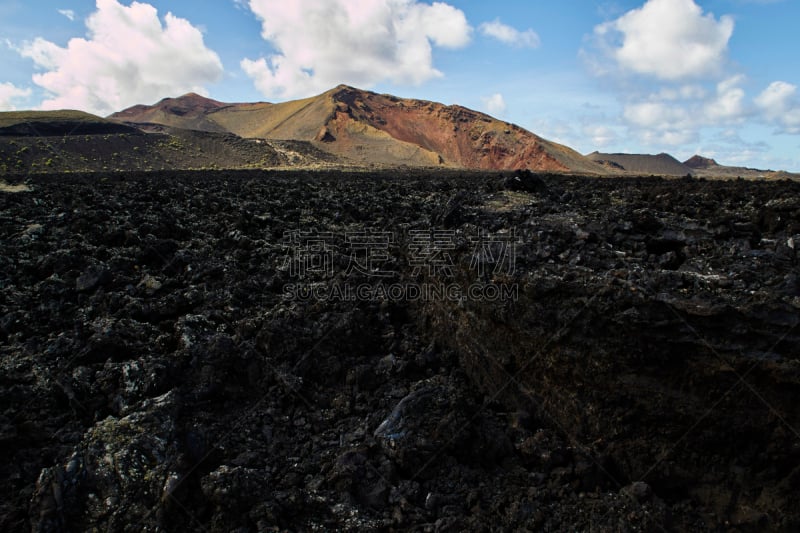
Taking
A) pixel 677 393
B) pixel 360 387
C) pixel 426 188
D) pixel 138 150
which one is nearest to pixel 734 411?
pixel 677 393

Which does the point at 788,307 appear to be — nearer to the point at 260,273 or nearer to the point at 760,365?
the point at 760,365

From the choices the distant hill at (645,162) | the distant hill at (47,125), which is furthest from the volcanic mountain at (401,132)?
the distant hill at (47,125)

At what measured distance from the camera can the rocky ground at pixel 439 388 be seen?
3490 mm

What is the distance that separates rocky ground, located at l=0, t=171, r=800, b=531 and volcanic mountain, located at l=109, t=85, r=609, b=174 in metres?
52.8

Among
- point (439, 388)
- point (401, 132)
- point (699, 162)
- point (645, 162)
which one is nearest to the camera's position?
point (439, 388)

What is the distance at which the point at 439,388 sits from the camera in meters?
4.64

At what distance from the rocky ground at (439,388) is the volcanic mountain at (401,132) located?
5279cm

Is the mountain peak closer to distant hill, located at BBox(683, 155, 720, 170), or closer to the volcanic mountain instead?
distant hill, located at BBox(683, 155, 720, 170)

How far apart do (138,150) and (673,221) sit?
49.3 m

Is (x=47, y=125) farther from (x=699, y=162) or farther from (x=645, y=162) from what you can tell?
(x=699, y=162)

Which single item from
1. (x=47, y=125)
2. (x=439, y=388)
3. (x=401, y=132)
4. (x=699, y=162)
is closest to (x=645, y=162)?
(x=699, y=162)

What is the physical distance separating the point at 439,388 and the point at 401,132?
89.2 meters

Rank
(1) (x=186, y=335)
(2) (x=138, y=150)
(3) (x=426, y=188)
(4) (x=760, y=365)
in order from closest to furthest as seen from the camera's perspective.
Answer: (4) (x=760, y=365) → (1) (x=186, y=335) → (3) (x=426, y=188) → (2) (x=138, y=150)

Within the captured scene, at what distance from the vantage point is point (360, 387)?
4988 millimetres
